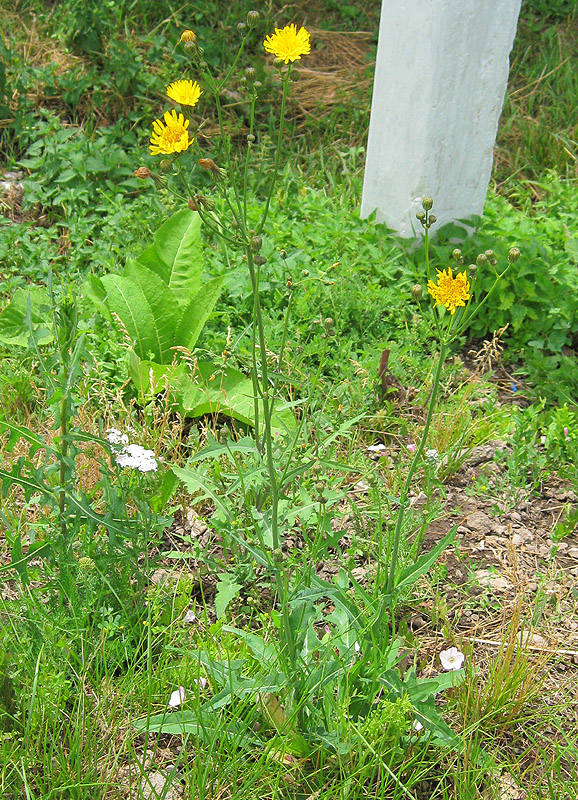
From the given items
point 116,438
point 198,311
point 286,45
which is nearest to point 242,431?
point 198,311

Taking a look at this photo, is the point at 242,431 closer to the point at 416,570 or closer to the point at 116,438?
the point at 116,438

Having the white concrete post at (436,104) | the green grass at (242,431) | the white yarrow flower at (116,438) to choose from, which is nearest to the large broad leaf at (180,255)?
the green grass at (242,431)

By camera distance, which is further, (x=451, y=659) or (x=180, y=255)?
(x=180, y=255)

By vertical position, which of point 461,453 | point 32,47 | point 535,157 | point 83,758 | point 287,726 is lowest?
point 83,758

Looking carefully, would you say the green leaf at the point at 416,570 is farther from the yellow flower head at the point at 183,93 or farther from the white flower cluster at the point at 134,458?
the yellow flower head at the point at 183,93

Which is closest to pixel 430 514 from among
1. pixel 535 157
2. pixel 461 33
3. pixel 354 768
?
pixel 354 768

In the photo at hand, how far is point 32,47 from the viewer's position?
4453mm

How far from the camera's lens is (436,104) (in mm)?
3088

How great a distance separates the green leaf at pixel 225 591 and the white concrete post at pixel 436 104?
6.11ft

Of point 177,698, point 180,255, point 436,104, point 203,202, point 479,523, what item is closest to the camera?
point 203,202

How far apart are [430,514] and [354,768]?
59 centimetres

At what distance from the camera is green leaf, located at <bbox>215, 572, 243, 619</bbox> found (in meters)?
1.85

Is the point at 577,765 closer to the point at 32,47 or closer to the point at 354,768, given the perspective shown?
the point at 354,768

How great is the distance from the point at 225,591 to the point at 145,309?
121cm
